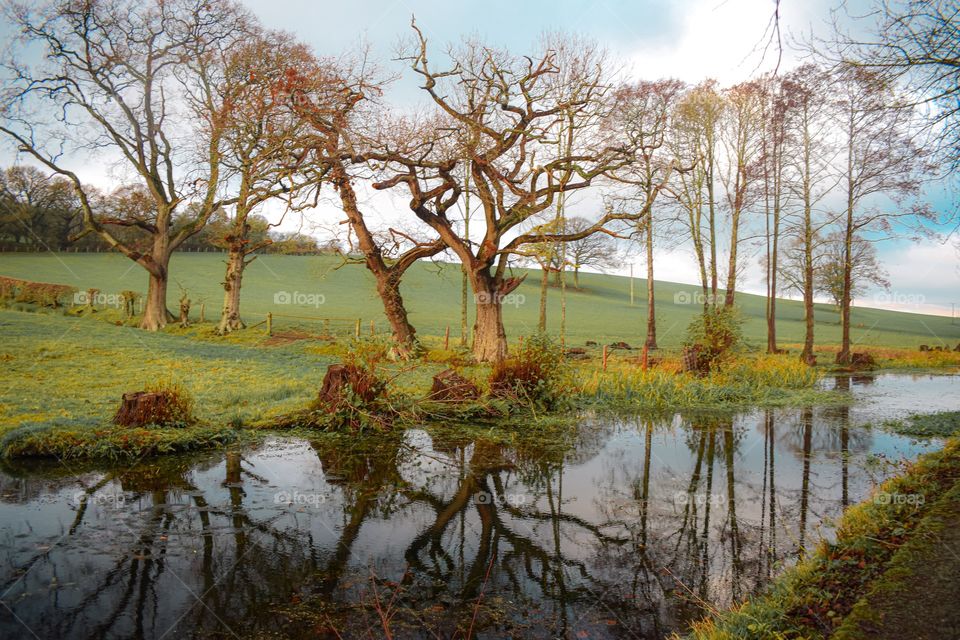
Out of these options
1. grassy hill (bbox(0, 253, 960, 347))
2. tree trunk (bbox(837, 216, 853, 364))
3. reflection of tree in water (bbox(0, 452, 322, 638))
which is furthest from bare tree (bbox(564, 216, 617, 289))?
reflection of tree in water (bbox(0, 452, 322, 638))

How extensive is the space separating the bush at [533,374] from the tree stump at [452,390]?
27.0 inches

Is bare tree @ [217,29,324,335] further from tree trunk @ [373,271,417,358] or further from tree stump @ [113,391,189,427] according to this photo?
tree stump @ [113,391,189,427]

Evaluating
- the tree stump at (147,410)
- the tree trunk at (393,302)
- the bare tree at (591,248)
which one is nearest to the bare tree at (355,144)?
the tree trunk at (393,302)

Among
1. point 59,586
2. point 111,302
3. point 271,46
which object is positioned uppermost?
point 271,46

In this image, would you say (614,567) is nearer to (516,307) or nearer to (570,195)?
(570,195)

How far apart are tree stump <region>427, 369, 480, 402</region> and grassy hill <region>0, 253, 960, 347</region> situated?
79.3 feet

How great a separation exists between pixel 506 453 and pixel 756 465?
13.5 feet

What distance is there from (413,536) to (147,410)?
6411 millimetres

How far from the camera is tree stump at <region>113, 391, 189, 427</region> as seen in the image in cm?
1073

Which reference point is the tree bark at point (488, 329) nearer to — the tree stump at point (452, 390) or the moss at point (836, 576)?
the tree stump at point (452, 390)

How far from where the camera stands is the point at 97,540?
21.6 feet

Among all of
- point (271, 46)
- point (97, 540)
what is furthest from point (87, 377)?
point (271, 46)

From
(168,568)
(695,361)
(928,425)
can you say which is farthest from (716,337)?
(168,568)

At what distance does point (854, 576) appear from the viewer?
530cm
